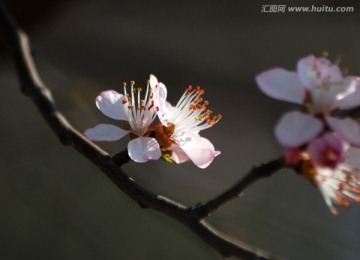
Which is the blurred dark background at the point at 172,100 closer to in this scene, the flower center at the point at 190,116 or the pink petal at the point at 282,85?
Answer: the flower center at the point at 190,116

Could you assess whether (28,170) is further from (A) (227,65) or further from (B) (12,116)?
(A) (227,65)

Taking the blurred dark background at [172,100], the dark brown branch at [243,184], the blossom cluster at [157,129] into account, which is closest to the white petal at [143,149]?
the blossom cluster at [157,129]

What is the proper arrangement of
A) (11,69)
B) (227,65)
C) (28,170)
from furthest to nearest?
(227,65) → (28,170) → (11,69)

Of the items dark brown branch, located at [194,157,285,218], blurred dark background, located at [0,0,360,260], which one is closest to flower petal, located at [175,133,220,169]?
dark brown branch, located at [194,157,285,218]

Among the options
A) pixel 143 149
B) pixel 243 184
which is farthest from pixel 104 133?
pixel 243 184

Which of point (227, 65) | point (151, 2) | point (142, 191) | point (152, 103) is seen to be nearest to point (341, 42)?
point (227, 65)

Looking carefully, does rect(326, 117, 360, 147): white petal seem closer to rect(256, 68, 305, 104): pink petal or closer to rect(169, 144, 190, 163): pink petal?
rect(256, 68, 305, 104): pink petal

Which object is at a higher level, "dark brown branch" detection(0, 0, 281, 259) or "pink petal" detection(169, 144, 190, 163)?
"dark brown branch" detection(0, 0, 281, 259)
